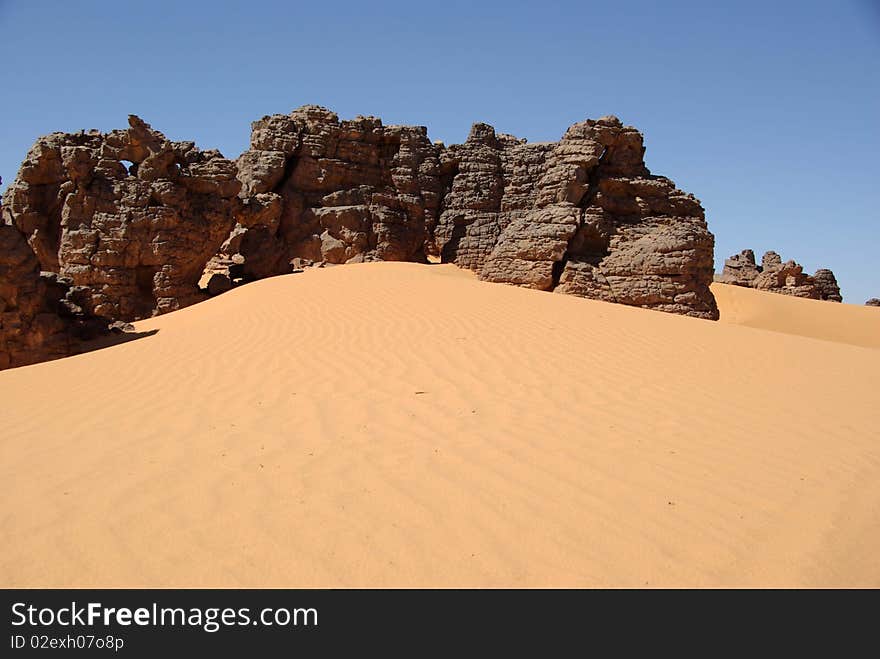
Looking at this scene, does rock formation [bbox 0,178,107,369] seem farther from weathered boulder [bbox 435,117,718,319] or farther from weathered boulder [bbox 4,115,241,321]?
weathered boulder [bbox 435,117,718,319]

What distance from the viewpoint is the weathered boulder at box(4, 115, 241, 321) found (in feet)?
41.5

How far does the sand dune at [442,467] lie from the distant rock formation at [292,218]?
6.03 m

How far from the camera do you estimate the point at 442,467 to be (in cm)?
330

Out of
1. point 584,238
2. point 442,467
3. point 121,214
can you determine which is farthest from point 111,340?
point 584,238

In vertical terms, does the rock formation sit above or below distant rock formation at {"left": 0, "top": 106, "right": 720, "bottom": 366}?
below

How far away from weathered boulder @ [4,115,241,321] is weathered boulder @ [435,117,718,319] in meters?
7.56

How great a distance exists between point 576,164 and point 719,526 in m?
13.1

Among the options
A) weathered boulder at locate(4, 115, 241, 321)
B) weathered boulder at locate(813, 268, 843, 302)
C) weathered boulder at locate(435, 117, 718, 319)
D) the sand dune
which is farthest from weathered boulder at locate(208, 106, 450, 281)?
weathered boulder at locate(813, 268, 843, 302)

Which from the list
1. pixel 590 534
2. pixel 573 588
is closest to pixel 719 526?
pixel 590 534

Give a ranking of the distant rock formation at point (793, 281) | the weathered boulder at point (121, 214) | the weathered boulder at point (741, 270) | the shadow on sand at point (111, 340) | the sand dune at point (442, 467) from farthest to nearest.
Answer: the weathered boulder at point (741, 270) < the distant rock formation at point (793, 281) < the weathered boulder at point (121, 214) < the shadow on sand at point (111, 340) < the sand dune at point (442, 467)

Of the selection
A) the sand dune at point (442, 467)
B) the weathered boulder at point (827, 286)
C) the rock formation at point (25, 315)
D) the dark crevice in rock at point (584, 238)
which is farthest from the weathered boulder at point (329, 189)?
the weathered boulder at point (827, 286)

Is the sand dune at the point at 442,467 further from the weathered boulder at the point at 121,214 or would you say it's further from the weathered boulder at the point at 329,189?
the weathered boulder at the point at 329,189

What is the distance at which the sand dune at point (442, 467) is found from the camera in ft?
7.80
